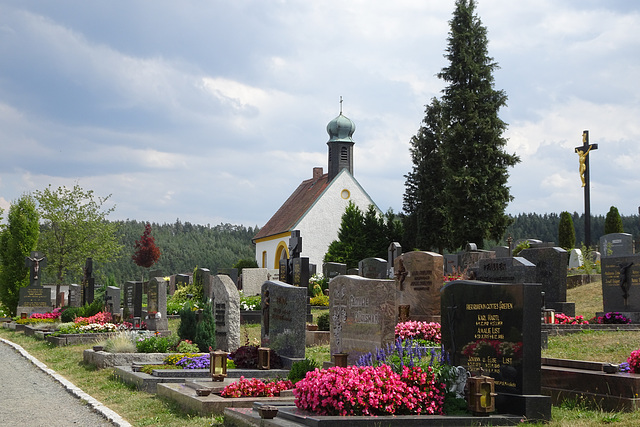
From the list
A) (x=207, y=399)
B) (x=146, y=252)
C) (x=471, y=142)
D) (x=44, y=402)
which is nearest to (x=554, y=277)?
(x=207, y=399)

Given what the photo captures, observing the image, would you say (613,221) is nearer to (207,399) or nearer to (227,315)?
(227,315)

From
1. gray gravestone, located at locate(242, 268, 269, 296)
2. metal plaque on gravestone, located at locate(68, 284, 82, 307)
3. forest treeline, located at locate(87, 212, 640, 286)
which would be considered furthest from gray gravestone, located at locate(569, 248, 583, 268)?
Answer: forest treeline, located at locate(87, 212, 640, 286)

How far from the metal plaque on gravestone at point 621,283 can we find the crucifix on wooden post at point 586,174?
1539 cm

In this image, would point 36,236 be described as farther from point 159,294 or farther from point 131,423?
point 131,423

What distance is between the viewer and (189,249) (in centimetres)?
9006

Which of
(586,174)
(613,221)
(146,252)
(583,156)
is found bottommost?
(146,252)

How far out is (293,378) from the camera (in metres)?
9.41

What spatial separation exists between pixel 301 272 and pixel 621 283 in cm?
908

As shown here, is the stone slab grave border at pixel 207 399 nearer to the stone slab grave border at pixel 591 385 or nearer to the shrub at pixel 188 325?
the stone slab grave border at pixel 591 385

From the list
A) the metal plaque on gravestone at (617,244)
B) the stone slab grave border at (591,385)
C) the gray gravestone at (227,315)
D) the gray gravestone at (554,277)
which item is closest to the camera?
the stone slab grave border at (591,385)

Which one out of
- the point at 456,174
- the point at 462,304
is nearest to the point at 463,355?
the point at 462,304

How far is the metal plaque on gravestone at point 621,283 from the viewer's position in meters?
16.2

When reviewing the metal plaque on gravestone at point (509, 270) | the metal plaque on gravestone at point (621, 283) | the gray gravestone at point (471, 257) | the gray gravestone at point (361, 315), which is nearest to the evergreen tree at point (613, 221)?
the gray gravestone at point (471, 257)

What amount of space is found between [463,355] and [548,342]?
21.0 ft
